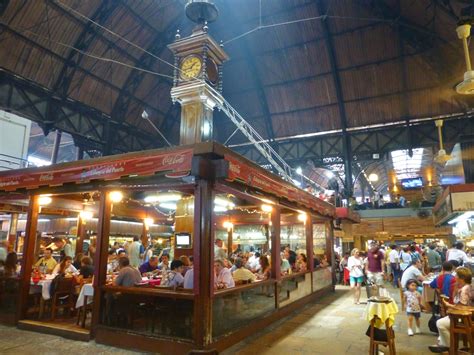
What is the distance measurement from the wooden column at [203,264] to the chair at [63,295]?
3.33 metres

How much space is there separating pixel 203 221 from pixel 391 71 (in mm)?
13724

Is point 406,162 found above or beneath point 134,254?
above

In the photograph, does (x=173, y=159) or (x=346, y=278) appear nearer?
(x=173, y=159)

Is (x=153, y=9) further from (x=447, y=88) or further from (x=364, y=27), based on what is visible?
(x=447, y=88)

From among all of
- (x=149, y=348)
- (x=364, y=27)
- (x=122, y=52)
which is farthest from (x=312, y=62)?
(x=149, y=348)

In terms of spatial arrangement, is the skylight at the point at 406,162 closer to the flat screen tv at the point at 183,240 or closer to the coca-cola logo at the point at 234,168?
the flat screen tv at the point at 183,240

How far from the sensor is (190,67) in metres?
7.92

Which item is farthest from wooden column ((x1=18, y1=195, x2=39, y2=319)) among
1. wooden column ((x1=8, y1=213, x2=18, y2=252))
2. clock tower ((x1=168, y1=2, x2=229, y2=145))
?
wooden column ((x1=8, y1=213, x2=18, y2=252))

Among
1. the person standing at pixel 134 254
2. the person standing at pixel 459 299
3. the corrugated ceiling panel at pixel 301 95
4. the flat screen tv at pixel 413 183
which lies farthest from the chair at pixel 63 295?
the flat screen tv at pixel 413 183

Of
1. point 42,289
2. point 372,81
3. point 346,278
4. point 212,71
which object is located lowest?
point 346,278

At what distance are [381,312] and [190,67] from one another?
6.25 metres

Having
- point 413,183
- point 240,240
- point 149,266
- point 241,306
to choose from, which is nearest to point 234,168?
point 241,306

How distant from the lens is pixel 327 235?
12.4m

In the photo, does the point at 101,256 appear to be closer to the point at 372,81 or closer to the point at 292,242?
the point at 292,242
